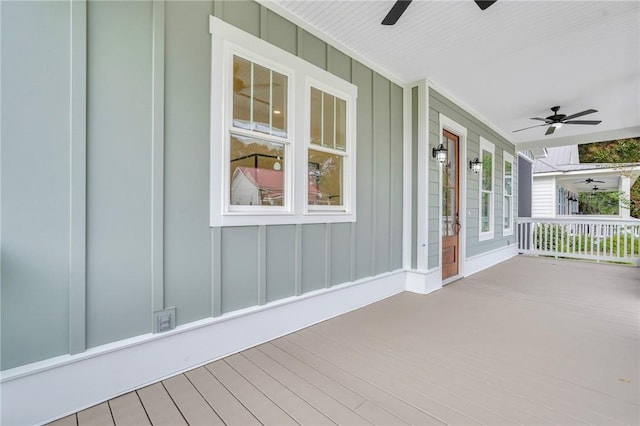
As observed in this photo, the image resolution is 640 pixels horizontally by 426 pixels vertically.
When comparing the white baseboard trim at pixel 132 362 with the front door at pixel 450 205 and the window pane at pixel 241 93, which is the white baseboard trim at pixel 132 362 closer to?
the window pane at pixel 241 93

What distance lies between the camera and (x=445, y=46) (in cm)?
324

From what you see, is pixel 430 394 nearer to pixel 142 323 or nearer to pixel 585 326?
pixel 142 323

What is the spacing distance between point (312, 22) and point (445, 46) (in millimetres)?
1563

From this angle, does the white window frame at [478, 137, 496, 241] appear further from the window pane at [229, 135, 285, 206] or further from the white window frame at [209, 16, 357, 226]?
the window pane at [229, 135, 285, 206]

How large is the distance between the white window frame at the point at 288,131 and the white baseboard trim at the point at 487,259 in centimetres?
317

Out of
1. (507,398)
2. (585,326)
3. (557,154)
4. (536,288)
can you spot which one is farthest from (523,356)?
(557,154)

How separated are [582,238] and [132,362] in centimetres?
948

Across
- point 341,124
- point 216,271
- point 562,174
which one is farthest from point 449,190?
point 562,174

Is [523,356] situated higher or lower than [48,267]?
lower

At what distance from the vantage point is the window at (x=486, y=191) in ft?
18.9

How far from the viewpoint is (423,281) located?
400 cm

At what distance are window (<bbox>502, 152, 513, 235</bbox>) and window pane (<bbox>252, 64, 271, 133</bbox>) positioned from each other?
21.3 feet

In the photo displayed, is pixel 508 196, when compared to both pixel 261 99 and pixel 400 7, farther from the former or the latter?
pixel 261 99

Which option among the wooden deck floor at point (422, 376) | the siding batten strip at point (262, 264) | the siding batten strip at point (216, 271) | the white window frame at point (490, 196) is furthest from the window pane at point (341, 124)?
the white window frame at point (490, 196)
